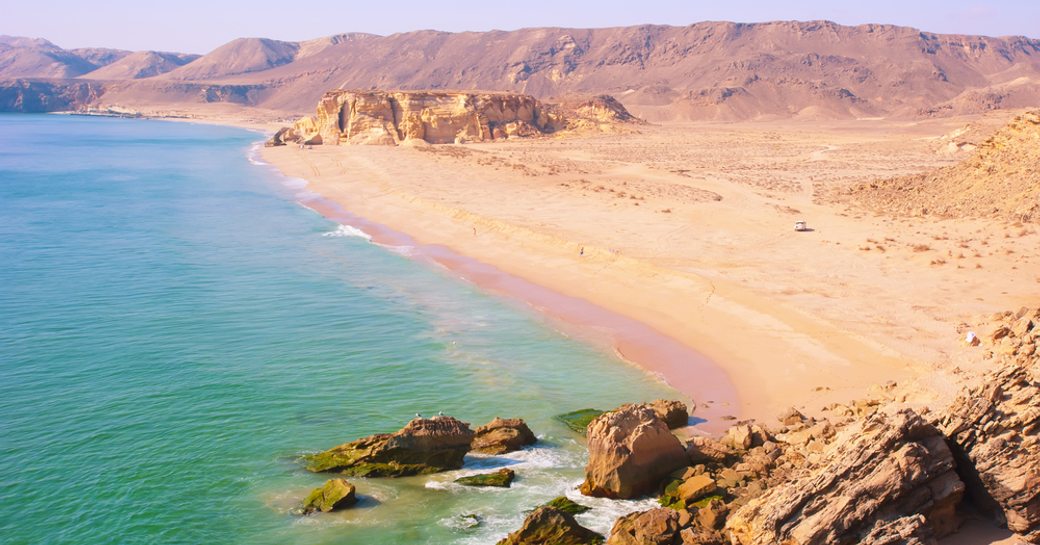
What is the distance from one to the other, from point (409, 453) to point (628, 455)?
3815 millimetres

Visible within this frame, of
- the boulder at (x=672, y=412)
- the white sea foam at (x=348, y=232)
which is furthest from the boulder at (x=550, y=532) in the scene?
the white sea foam at (x=348, y=232)

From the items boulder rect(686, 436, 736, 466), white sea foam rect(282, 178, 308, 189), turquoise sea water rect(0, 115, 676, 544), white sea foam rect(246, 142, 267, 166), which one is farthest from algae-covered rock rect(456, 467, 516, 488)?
Answer: white sea foam rect(246, 142, 267, 166)

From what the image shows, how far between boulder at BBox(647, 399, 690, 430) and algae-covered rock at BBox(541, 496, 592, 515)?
11.2 feet

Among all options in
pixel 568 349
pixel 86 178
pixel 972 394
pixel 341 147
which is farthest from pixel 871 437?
pixel 341 147

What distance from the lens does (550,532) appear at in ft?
37.2

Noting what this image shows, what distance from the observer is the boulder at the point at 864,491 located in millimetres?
9922

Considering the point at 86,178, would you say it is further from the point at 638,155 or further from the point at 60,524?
the point at 60,524

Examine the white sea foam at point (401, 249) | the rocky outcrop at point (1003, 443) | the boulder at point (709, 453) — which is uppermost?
the rocky outcrop at point (1003, 443)

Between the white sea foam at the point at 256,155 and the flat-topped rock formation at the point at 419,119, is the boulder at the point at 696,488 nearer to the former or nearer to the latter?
the white sea foam at the point at 256,155

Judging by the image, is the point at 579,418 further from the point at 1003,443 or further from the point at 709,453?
the point at 1003,443

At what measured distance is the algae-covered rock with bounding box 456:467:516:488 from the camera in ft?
44.6

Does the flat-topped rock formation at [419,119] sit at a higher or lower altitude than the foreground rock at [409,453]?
higher

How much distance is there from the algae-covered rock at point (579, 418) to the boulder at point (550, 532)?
430 cm

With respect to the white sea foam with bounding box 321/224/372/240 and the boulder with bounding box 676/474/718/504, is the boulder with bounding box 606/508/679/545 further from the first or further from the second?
the white sea foam with bounding box 321/224/372/240
